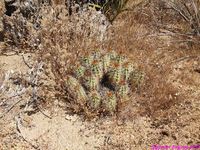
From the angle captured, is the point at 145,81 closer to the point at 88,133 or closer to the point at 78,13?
the point at 88,133

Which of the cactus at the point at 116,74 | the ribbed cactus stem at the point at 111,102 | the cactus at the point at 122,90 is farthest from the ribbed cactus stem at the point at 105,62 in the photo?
the ribbed cactus stem at the point at 111,102

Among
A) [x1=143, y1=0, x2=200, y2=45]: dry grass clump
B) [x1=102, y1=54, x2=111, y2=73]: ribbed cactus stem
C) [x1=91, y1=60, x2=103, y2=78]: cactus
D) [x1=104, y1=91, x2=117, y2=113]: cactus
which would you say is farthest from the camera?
[x1=143, y1=0, x2=200, y2=45]: dry grass clump

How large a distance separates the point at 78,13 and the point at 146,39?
0.95 metres

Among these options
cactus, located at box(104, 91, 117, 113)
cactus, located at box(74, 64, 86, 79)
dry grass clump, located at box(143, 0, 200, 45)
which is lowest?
cactus, located at box(104, 91, 117, 113)

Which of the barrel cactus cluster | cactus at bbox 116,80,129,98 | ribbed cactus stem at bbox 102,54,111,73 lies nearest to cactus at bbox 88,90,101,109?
the barrel cactus cluster

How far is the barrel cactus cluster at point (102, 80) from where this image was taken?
361 centimetres

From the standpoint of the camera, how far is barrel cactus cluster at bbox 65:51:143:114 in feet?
11.8

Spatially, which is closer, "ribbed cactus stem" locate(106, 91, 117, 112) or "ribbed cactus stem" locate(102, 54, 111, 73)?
"ribbed cactus stem" locate(106, 91, 117, 112)

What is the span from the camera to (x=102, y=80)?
12.8ft

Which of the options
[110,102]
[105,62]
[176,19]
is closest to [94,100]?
[110,102]

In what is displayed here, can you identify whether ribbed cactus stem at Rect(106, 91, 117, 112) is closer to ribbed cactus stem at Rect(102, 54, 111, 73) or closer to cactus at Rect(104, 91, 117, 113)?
cactus at Rect(104, 91, 117, 113)

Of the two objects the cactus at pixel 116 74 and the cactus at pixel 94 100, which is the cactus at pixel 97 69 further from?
the cactus at pixel 94 100

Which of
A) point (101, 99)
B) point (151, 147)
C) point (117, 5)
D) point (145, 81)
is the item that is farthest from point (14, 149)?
point (117, 5)

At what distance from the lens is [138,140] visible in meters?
3.46
